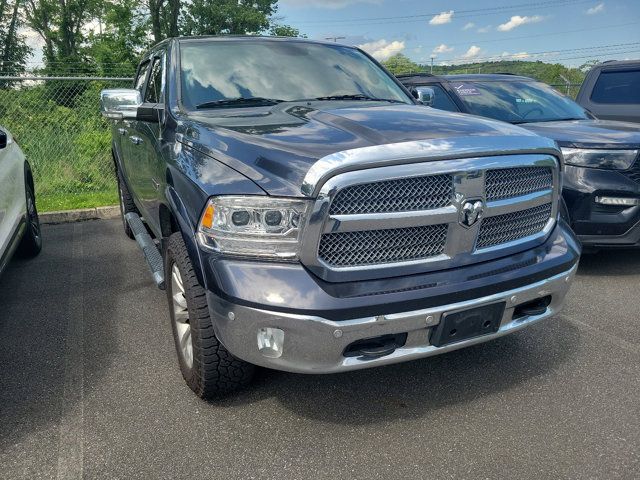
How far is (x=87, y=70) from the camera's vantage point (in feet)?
106

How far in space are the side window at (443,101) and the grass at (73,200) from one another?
14.8 feet

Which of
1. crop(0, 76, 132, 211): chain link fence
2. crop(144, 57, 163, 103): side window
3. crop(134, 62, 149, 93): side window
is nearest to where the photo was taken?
crop(144, 57, 163, 103): side window

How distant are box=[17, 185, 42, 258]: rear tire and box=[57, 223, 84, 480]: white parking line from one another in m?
1.01

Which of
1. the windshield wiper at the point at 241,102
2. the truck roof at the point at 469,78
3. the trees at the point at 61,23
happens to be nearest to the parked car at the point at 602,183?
the windshield wiper at the point at 241,102

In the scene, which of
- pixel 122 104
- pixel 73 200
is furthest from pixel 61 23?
pixel 122 104

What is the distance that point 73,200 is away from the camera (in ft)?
25.8

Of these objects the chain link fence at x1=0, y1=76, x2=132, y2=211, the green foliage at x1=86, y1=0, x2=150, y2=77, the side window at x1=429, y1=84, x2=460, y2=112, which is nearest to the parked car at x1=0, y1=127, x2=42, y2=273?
the chain link fence at x1=0, y1=76, x2=132, y2=211

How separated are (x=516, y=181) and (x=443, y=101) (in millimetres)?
3715

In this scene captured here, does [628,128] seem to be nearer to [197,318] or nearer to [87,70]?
[197,318]

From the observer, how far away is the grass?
752 cm

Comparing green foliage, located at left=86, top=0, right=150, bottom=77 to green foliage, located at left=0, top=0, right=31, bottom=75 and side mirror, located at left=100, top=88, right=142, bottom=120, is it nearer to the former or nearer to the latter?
green foliage, located at left=0, top=0, right=31, bottom=75

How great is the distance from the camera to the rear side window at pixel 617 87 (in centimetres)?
753

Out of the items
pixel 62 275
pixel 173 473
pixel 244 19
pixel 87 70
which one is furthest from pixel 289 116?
pixel 244 19

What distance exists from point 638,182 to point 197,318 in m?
3.85
